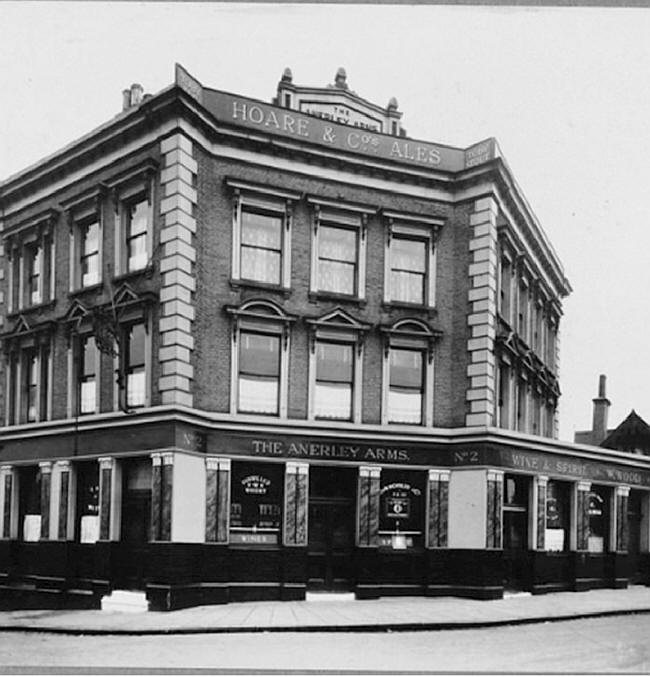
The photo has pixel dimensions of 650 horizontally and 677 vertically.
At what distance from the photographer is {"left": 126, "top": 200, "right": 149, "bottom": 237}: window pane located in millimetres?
18203

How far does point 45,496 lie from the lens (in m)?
19.9

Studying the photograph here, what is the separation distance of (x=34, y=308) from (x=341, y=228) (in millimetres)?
6564

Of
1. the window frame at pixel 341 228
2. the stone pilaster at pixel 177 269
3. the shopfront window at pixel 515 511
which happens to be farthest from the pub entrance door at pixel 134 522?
the shopfront window at pixel 515 511

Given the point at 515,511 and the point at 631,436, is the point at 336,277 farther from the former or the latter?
the point at 631,436

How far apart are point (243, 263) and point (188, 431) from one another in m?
3.33

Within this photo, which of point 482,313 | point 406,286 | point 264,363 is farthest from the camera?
point 406,286

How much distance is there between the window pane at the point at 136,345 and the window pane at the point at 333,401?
332 cm

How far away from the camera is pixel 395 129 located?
19422 millimetres

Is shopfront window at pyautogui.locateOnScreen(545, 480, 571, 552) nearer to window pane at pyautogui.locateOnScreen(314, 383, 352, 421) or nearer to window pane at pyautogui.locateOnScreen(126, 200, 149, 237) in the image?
window pane at pyautogui.locateOnScreen(314, 383, 352, 421)

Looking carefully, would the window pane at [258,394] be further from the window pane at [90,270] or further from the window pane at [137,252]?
→ the window pane at [90,270]

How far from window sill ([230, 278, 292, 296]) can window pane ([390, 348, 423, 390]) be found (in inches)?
101

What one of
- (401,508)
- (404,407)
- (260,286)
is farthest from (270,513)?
(260,286)

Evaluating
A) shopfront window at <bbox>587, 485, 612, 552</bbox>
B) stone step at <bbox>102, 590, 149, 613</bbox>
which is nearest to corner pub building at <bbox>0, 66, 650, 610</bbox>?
stone step at <bbox>102, 590, 149, 613</bbox>

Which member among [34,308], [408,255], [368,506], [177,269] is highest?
[408,255]
